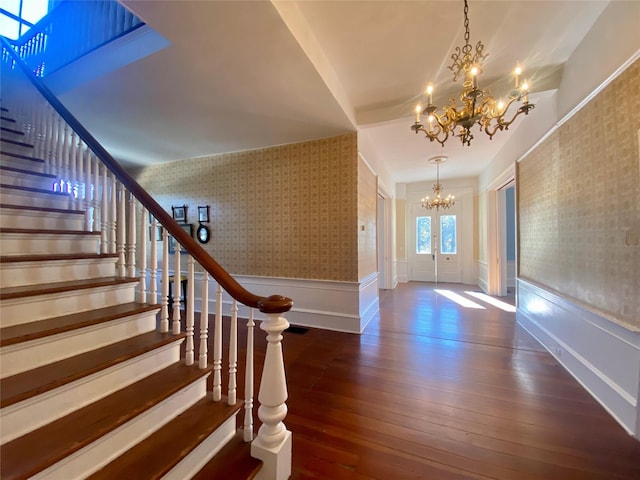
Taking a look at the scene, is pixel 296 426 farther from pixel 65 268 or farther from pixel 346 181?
pixel 346 181

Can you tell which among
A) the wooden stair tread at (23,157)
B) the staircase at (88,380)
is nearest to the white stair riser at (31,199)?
the staircase at (88,380)

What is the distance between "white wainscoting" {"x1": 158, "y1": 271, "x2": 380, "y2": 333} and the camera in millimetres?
3443

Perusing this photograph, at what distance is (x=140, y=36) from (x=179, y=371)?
268 cm

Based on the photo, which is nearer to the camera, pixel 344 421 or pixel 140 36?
→ pixel 344 421

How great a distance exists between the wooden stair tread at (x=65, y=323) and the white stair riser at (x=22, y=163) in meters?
1.69

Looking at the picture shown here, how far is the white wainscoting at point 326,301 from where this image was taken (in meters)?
3.44

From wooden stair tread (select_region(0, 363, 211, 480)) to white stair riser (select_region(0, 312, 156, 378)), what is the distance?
12.8 inches

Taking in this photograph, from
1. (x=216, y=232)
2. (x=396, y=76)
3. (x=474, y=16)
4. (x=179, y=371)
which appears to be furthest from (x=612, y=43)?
(x=216, y=232)

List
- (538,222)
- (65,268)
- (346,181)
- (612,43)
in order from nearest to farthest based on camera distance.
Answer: (65,268), (612,43), (538,222), (346,181)

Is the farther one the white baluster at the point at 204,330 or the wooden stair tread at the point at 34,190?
the wooden stair tread at the point at 34,190

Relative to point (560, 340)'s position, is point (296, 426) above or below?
below

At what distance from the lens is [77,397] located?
116 centimetres

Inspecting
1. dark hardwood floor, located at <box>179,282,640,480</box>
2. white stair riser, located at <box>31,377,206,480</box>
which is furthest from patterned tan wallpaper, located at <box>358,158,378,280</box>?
white stair riser, located at <box>31,377,206,480</box>

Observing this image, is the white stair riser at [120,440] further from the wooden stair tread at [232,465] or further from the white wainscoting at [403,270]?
the white wainscoting at [403,270]
